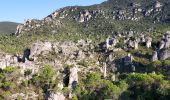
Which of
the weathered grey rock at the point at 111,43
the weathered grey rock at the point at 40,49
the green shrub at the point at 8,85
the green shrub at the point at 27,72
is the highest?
the weathered grey rock at the point at 40,49

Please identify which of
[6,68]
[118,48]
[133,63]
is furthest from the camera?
[118,48]

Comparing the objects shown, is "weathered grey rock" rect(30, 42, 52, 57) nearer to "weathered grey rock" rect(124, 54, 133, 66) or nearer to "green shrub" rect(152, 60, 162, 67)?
"weathered grey rock" rect(124, 54, 133, 66)

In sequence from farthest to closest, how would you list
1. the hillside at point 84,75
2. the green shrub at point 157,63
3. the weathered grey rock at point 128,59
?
1. the weathered grey rock at point 128,59
2. the green shrub at point 157,63
3. the hillside at point 84,75

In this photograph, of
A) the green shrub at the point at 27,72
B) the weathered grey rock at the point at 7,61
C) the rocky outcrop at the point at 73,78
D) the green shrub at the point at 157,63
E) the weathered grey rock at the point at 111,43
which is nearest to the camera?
the rocky outcrop at the point at 73,78

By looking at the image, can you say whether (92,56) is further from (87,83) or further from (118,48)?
(87,83)

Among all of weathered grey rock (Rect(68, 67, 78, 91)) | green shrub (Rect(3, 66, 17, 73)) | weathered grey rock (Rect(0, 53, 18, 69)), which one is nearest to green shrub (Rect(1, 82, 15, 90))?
green shrub (Rect(3, 66, 17, 73))

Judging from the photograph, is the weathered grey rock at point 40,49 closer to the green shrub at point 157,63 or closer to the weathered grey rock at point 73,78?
the weathered grey rock at point 73,78

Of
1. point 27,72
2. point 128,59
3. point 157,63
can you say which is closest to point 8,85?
point 27,72

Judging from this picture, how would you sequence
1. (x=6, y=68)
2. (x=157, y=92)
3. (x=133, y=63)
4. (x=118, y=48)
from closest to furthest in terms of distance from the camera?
1. (x=157, y=92)
2. (x=6, y=68)
3. (x=133, y=63)
4. (x=118, y=48)

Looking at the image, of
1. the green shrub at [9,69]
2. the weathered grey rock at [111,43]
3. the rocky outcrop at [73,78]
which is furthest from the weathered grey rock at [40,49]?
the weathered grey rock at [111,43]

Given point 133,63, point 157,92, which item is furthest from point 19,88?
point 133,63

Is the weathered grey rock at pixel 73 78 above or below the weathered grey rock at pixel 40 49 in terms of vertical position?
below
